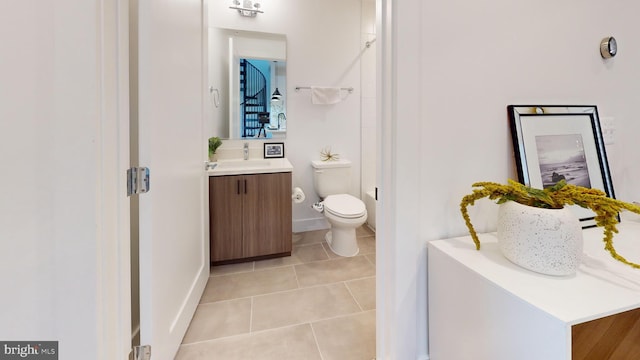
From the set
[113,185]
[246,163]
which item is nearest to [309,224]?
[246,163]

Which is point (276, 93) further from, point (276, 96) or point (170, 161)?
point (170, 161)

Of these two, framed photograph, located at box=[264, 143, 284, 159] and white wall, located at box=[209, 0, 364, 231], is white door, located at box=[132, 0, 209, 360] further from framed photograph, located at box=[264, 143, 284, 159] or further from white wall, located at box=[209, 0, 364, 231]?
white wall, located at box=[209, 0, 364, 231]

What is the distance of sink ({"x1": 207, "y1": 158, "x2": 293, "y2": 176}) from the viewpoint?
210 cm

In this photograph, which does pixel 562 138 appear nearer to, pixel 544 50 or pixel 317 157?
pixel 544 50

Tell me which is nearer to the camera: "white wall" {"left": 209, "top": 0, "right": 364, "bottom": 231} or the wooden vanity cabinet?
the wooden vanity cabinet

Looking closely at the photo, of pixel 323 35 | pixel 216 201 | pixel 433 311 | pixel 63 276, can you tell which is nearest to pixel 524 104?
pixel 433 311

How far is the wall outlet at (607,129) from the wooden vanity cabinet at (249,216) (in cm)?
197

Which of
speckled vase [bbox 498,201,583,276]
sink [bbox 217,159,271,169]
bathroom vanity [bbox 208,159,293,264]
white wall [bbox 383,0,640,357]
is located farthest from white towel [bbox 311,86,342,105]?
speckled vase [bbox 498,201,583,276]

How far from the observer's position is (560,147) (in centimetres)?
125

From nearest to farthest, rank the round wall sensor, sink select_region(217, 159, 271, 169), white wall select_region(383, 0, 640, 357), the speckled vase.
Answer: the speckled vase, white wall select_region(383, 0, 640, 357), the round wall sensor, sink select_region(217, 159, 271, 169)

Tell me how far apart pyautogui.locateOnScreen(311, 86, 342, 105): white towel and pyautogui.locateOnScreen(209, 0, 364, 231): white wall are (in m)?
0.08

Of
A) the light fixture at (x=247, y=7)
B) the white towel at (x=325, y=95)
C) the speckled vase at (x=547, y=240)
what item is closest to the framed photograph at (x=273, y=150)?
the white towel at (x=325, y=95)

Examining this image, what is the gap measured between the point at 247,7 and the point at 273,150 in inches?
54.8

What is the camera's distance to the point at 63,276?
2.51ft
